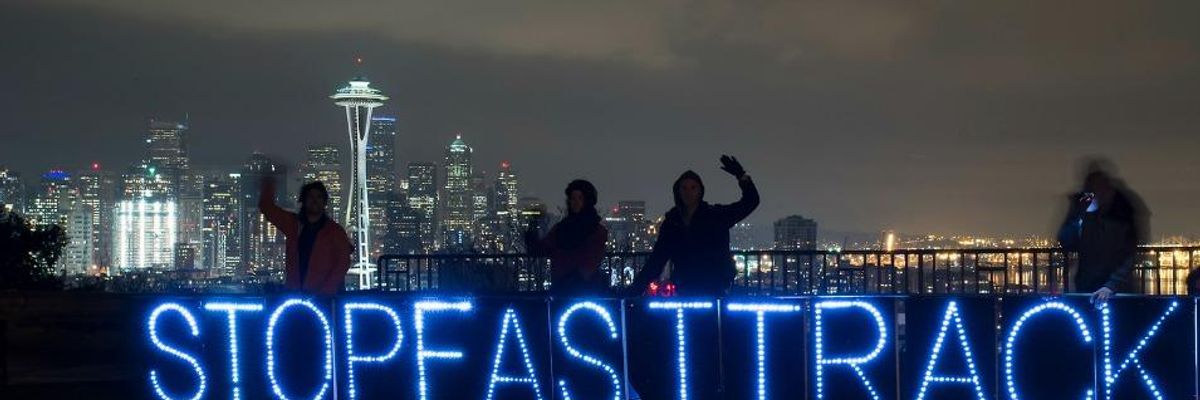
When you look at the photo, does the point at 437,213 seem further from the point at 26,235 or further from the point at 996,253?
the point at 996,253

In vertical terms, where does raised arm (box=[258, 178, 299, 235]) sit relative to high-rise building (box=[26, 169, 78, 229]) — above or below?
below

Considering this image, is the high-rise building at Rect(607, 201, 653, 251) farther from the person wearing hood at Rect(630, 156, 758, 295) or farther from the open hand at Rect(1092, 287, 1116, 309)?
Result: the open hand at Rect(1092, 287, 1116, 309)

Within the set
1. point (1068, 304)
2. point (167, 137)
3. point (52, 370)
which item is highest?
point (167, 137)

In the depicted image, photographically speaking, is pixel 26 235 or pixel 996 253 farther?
pixel 26 235

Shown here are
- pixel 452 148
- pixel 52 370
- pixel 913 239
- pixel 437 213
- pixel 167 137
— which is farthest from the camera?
pixel 167 137

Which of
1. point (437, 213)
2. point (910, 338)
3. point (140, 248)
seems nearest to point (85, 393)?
point (910, 338)

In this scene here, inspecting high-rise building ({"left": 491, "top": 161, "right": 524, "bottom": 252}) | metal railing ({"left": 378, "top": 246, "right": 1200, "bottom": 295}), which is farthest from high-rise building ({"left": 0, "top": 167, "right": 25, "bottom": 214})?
metal railing ({"left": 378, "top": 246, "right": 1200, "bottom": 295})

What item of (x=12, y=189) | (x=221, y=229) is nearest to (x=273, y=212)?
(x=221, y=229)
